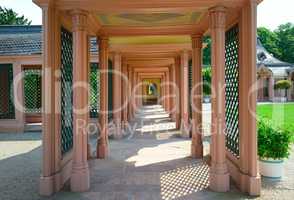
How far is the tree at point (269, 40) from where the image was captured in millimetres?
44791

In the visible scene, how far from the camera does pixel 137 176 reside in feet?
17.8

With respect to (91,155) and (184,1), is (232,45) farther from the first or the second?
(91,155)

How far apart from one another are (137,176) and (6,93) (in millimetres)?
9054

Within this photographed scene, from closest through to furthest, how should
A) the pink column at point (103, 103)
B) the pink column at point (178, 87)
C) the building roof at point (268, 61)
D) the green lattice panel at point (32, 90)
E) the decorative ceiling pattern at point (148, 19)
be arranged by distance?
the decorative ceiling pattern at point (148, 19), the pink column at point (103, 103), the pink column at point (178, 87), the green lattice panel at point (32, 90), the building roof at point (268, 61)

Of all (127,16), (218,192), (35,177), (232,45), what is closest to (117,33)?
(127,16)

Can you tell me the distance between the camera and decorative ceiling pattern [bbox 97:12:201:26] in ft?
17.8

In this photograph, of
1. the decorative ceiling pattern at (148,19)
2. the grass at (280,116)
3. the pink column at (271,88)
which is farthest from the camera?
the pink column at (271,88)

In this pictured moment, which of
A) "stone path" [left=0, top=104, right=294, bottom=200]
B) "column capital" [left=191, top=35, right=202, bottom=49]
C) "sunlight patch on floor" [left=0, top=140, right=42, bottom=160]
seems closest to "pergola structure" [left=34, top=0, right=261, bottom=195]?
"stone path" [left=0, top=104, right=294, bottom=200]

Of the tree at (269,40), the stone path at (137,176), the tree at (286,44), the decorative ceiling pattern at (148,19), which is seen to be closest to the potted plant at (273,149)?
the stone path at (137,176)

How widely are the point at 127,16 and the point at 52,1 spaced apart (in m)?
1.52

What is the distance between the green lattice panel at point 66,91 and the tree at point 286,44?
44093 millimetres

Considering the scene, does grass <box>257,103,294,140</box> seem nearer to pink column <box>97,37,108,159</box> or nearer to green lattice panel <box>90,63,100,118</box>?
pink column <box>97,37,108,159</box>

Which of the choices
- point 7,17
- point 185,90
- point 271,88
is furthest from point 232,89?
point 7,17

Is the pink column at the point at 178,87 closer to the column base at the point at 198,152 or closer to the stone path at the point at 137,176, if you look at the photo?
the stone path at the point at 137,176
